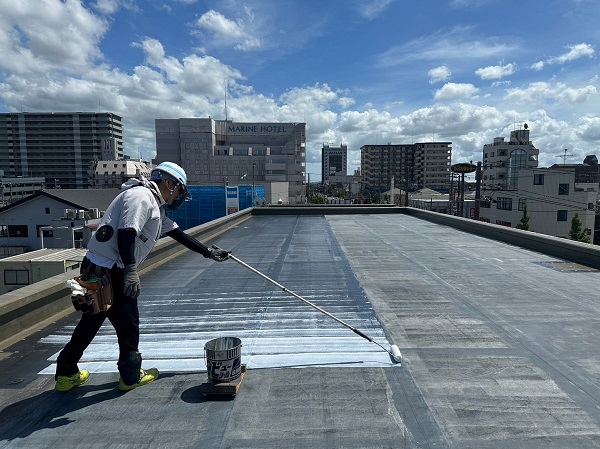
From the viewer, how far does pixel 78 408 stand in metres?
2.74

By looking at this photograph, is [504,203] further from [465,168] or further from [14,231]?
[14,231]

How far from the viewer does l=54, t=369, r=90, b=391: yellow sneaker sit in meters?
2.89

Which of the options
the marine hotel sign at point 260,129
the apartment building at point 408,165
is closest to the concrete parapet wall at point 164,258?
the marine hotel sign at point 260,129

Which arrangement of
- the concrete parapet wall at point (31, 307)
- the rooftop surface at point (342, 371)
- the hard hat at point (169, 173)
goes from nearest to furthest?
1. the rooftop surface at point (342, 371)
2. the hard hat at point (169, 173)
3. the concrete parapet wall at point (31, 307)

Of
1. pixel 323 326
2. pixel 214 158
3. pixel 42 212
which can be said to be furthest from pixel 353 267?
pixel 214 158

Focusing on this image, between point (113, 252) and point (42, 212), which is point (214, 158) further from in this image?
point (113, 252)

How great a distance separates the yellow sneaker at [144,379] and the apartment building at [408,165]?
11135 centimetres

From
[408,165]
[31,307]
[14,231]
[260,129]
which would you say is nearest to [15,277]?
[31,307]

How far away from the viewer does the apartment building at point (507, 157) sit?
56969 millimetres

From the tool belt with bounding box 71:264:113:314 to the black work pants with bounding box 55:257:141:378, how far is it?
66mm

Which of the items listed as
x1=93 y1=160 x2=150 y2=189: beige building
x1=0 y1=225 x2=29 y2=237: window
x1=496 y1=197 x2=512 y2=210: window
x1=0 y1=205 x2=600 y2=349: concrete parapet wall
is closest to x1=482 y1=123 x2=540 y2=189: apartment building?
x1=496 y1=197 x2=512 y2=210: window

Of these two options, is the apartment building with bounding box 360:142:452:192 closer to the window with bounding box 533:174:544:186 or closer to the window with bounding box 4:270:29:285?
the window with bounding box 533:174:544:186

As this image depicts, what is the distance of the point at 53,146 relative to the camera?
11794 centimetres

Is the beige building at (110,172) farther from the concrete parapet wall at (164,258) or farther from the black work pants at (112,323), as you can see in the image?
the black work pants at (112,323)
